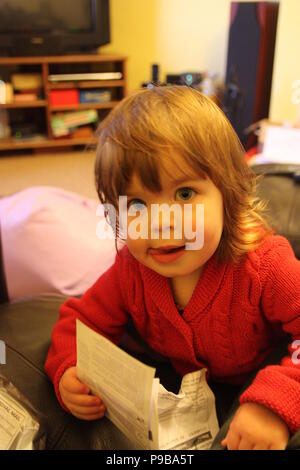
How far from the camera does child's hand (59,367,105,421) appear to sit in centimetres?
63

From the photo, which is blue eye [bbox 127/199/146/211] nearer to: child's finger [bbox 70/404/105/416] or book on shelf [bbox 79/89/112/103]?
child's finger [bbox 70/404/105/416]

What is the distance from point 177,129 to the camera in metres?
0.58

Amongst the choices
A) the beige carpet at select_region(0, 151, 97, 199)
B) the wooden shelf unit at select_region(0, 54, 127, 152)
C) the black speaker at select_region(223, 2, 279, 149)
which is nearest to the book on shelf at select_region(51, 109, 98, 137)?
the wooden shelf unit at select_region(0, 54, 127, 152)

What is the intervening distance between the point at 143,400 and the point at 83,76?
111 inches

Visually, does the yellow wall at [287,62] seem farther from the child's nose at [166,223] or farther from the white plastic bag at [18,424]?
the white plastic bag at [18,424]

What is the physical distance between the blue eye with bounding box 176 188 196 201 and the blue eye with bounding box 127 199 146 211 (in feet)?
0.15

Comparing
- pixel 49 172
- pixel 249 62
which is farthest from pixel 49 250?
pixel 249 62

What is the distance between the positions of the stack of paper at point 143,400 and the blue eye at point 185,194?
0.19m

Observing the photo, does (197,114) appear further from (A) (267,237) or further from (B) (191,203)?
(A) (267,237)

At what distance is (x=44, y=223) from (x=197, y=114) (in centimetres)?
77

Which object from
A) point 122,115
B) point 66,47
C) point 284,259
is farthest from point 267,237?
point 66,47

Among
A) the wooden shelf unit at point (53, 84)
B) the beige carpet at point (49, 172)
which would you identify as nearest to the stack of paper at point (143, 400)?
the beige carpet at point (49, 172)

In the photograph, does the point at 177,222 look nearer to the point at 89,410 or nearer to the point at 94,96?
the point at 89,410

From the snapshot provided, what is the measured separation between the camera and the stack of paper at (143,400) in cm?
53
